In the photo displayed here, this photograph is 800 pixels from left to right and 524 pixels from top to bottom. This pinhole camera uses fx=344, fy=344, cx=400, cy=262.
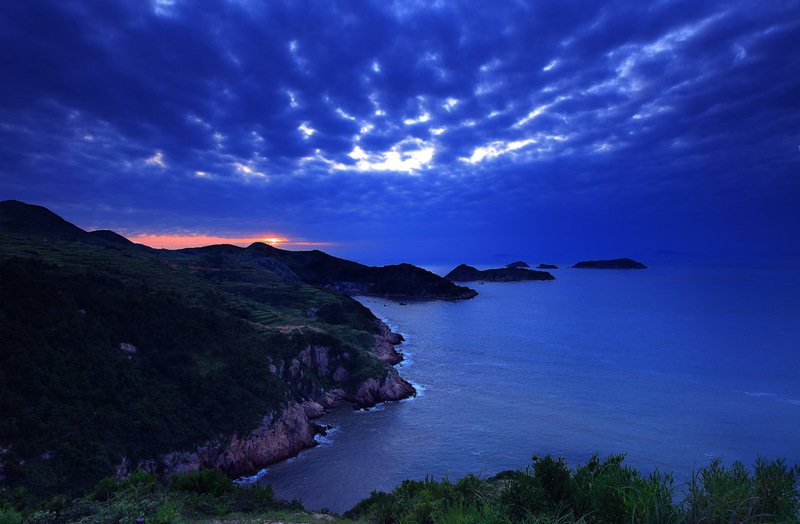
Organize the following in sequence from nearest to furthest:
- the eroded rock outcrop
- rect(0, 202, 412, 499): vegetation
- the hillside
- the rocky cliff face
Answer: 1. rect(0, 202, 412, 499): vegetation
2. the hillside
3. the eroded rock outcrop
4. the rocky cliff face

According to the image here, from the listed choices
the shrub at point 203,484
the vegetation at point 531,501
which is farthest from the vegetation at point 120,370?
the shrub at point 203,484

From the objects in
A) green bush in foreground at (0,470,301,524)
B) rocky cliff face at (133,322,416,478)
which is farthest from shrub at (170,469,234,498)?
rocky cliff face at (133,322,416,478)

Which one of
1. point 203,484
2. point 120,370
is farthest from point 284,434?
point 120,370

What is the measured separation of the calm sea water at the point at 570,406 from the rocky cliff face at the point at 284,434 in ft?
6.38

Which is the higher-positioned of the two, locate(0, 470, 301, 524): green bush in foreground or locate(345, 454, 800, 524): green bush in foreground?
locate(345, 454, 800, 524): green bush in foreground

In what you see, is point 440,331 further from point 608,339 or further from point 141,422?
point 141,422

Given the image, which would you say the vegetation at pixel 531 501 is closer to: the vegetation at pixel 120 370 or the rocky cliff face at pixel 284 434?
the vegetation at pixel 120 370

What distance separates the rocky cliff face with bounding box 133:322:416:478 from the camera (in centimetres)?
3247

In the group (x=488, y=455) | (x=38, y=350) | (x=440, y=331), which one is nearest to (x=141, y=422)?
(x=38, y=350)

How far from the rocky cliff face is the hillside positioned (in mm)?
126

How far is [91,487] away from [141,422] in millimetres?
6578

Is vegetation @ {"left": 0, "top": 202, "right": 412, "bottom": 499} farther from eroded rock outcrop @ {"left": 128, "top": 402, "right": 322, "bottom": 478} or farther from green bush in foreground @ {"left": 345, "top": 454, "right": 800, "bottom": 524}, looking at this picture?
green bush in foreground @ {"left": 345, "top": 454, "right": 800, "bottom": 524}

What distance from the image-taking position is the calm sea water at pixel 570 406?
3697cm

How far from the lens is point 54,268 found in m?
44.7
